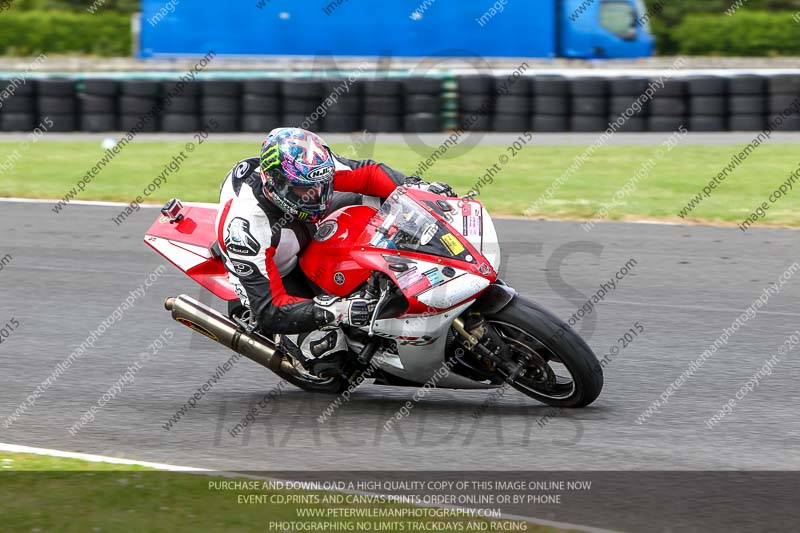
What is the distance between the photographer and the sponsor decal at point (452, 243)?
5688 millimetres

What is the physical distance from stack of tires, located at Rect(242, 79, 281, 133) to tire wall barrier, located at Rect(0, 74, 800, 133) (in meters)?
0.02

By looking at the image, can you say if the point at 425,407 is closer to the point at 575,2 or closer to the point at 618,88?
the point at 618,88

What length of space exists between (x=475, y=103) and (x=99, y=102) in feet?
20.1

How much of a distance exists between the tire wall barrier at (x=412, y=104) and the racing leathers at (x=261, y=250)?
37.9 ft

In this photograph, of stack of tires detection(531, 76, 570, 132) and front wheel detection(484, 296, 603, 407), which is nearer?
front wheel detection(484, 296, 603, 407)

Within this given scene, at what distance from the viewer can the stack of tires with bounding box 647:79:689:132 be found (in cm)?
1736

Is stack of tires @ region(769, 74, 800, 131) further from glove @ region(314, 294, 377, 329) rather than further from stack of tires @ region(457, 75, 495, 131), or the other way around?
glove @ region(314, 294, 377, 329)

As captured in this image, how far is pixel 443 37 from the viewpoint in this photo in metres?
23.3

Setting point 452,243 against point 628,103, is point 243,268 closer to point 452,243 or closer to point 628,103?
point 452,243

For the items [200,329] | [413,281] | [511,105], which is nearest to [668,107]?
[511,105]

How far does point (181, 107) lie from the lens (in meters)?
18.1

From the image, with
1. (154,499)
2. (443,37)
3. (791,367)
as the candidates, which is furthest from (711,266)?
(443,37)

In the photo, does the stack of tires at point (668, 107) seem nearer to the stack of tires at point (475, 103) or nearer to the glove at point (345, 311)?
the stack of tires at point (475, 103)

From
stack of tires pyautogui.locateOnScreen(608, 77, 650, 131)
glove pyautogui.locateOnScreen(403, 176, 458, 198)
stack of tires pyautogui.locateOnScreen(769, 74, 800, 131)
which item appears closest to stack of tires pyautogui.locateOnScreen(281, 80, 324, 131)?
stack of tires pyautogui.locateOnScreen(608, 77, 650, 131)
